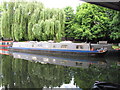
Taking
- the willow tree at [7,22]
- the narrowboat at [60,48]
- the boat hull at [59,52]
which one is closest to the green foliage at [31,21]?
the willow tree at [7,22]

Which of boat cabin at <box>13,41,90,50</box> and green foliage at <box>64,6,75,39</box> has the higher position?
green foliage at <box>64,6,75,39</box>

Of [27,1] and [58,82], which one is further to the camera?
[27,1]

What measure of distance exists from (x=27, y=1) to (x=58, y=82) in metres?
14.5

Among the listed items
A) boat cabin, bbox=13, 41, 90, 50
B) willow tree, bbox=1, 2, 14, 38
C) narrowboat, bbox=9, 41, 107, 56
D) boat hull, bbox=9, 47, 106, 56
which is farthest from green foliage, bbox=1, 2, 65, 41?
boat hull, bbox=9, 47, 106, 56

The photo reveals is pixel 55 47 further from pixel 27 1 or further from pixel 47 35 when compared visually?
pixel 27 1

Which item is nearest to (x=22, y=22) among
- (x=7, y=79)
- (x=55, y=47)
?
(x=55, y=47)

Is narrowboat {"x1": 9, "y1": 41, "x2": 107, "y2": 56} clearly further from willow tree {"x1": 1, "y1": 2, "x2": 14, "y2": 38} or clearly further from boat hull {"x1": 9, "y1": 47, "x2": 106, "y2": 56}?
willow tree {"x1": 1, "y1": 2, "x2": 14, "y2": 38}

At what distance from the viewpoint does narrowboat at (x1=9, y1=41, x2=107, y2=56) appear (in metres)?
13.8

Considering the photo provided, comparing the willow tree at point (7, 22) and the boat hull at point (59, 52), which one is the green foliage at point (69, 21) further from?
the willow tree at point (7, 22)

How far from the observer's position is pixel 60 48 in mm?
15250

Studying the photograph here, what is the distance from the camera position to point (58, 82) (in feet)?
21.3

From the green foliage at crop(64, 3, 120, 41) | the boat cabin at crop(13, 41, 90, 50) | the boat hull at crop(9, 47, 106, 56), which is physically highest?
the green foliage at crop(64, 3, 120, 41)

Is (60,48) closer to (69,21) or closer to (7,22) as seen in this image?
(7,22)

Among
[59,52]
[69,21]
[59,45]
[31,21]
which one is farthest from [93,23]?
[31,21]
